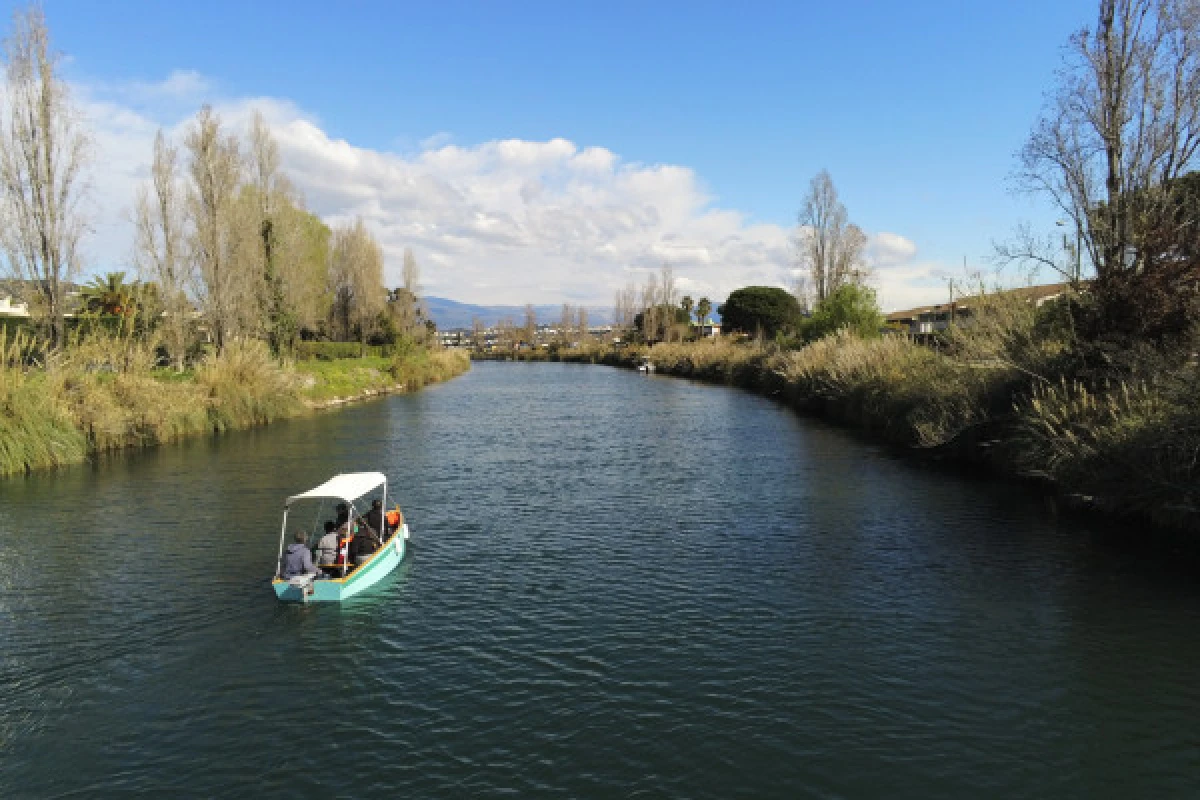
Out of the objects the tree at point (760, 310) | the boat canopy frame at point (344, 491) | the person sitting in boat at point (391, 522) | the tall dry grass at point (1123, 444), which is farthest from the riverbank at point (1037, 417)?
the tree at point (760, 310)

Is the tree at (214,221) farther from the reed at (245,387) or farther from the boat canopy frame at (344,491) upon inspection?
the boat canopy frame at (344,491)

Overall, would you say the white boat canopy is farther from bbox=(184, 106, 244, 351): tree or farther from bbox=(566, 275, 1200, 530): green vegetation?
bbox=(184, 106, 244, 351): tree

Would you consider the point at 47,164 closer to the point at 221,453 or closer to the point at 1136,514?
the point at 221,453

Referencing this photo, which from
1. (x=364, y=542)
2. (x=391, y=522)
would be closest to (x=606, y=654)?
(x=364, y=542)

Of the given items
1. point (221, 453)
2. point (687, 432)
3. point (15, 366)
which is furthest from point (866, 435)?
point (15, 366)

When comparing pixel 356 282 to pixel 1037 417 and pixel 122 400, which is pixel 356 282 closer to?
pixel 122 400

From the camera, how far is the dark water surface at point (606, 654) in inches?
A: 332

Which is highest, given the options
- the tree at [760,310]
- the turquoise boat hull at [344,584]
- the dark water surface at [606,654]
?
the tree at [760,310]

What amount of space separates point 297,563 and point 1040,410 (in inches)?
737

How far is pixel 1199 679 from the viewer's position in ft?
34.0

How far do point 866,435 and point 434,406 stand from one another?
89.1 feet

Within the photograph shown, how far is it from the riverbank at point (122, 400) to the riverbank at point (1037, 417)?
29007 millimetres

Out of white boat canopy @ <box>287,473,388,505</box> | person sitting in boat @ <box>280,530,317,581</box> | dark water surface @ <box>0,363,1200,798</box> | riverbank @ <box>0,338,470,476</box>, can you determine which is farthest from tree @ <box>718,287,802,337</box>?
person sitting in boat @ <box>280,530,317,581</box>

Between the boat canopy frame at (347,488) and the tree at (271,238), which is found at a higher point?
the tree at (271,238)
